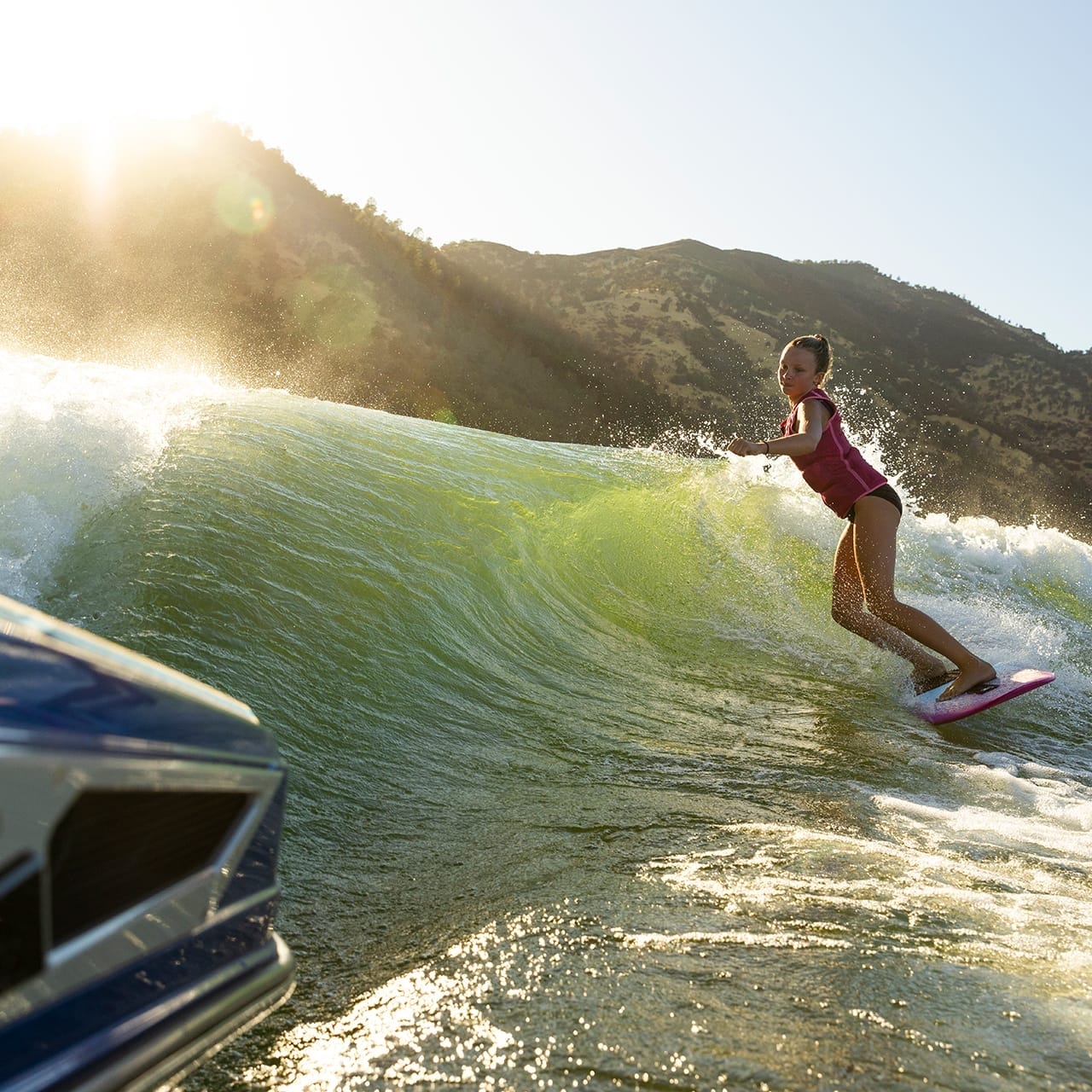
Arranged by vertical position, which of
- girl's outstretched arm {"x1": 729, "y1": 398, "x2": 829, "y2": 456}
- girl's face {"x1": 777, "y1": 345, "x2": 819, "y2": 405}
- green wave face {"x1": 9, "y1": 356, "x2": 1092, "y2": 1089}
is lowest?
green wave face {"x1": 9, "y1": 356, "x2": 1092, "y2": 1089}

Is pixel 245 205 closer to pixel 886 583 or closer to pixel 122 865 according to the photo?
pixel 886 583

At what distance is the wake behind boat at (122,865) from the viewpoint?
0.88 meters

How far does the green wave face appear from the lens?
5.88 feet

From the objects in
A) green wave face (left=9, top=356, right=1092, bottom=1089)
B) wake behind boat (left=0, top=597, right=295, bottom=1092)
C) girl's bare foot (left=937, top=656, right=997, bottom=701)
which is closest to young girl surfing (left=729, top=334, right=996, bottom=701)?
girl's bare foot (left=937, top=656, right=997, bottom=701)

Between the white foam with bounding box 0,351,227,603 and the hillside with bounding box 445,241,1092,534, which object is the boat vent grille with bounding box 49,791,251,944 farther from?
the hillside with bounding box 445,241,1092,534

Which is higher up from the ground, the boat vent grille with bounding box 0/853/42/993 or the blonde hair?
the blonde hair

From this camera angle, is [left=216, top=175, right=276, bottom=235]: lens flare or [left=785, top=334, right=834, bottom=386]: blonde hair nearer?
[left=785, top=334, right=834, bottom=386]: blonde hair

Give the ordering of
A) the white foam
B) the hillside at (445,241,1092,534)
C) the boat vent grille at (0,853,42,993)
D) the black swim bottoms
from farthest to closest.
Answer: the hillside at (445,241,1092,534) → the black swim bottoms → the white foam → the boat vent grille at (0,853,42,993)

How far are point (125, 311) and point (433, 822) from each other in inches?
996

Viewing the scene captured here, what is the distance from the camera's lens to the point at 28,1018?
88cm

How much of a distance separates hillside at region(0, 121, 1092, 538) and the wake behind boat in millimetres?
24331

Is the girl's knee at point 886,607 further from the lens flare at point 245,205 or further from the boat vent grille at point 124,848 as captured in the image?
the lens flare at point 245,205

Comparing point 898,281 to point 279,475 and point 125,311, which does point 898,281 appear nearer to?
point 125,311

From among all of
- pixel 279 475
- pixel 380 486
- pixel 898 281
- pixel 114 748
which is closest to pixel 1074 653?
pixel 380 486
